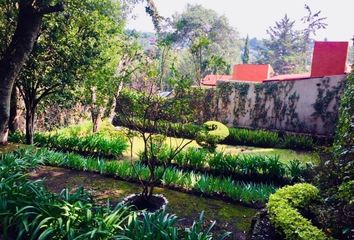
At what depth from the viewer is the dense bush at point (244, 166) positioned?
779 centimetres

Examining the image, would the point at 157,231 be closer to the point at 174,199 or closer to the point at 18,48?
the point at 174,199

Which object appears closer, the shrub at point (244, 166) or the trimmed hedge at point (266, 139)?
the shrub at point (244, 166)

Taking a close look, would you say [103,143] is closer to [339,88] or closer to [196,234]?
[196,234]

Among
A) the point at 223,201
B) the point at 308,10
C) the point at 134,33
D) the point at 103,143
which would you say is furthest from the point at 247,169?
the point at 308,10

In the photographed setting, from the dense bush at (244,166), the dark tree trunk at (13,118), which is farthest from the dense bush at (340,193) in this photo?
the dark tree trunk at (13,118)

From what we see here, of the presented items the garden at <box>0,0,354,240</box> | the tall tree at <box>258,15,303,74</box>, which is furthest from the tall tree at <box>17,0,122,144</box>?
the tall tree at <box>258,15,303,74</box>

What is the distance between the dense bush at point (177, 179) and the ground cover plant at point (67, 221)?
2.01 metres

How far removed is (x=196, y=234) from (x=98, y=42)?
22.2 ft

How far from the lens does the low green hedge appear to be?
3.07m

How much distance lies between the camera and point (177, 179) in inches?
259

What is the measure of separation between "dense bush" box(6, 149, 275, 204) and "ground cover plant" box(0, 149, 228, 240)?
201 centimetres

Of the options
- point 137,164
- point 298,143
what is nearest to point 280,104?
point 298,143

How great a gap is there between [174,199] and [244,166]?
2.87m

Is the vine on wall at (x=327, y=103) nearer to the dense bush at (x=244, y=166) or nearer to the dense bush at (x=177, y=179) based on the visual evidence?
the dense bush at (x=244, y=166)
